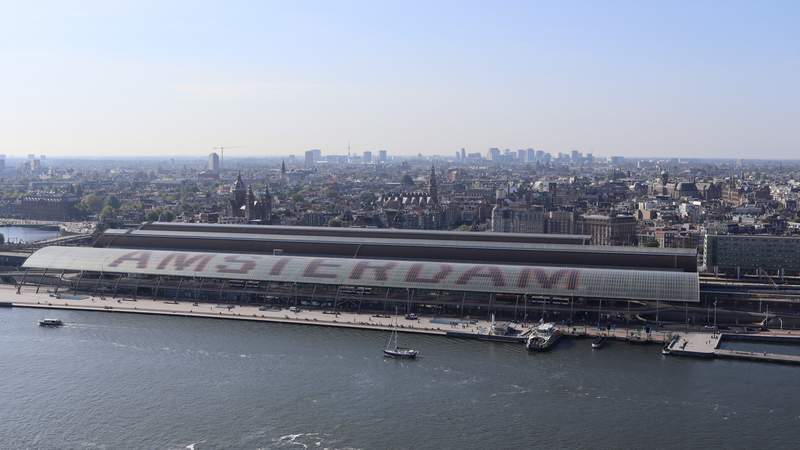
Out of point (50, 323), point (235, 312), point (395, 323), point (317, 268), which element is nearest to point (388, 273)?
point (317, 268)

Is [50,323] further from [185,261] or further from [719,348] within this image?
[719,348]

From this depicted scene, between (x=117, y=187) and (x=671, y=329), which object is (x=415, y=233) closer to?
(x=671, y=329)

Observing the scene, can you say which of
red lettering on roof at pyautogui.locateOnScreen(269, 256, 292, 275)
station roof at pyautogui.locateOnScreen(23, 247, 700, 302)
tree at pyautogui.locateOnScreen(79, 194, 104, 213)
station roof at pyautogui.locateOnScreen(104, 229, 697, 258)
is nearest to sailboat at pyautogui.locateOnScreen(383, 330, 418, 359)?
station roof at pyautogui.locateOnScreen(23, 247, 700, 302)

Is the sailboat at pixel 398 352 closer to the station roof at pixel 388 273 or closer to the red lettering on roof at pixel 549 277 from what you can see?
the station roof at pixel 388 273

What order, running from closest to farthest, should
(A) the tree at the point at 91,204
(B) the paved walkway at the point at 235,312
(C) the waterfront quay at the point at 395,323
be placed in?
(C) the waterfront quay at the point at 395,323, (B) the paved walkway at the point at 235,312, (A) the tree at the point at 91,204

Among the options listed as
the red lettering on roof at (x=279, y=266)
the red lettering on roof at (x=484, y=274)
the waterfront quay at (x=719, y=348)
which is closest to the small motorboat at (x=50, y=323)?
the red lettering on roof at (x=279, y=266)

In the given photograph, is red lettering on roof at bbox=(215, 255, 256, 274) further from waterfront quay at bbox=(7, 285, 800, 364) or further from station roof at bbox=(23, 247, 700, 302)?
waterfront quay at bbox=(7, 285, 800, 364)
